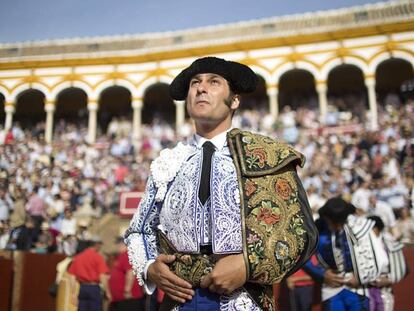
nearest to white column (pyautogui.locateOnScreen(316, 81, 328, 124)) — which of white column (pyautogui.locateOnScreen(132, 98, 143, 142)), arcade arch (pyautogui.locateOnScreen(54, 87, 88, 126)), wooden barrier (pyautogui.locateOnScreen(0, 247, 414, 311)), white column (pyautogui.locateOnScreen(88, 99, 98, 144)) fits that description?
white column (pyautogui.locateOnScreen(132, 98, 143, 142))

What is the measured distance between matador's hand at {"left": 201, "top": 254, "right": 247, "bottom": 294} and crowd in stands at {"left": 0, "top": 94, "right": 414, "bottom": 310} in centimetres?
435

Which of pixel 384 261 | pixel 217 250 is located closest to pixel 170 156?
pixel 217 250

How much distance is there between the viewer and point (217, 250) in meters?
1.45

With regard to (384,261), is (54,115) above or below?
above

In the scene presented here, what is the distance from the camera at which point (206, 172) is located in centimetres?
163

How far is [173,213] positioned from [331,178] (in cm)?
742

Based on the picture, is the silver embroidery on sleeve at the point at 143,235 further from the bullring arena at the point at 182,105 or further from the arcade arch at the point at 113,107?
the arcade arch at the point at 113,107

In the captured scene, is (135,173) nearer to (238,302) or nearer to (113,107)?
(113,107)

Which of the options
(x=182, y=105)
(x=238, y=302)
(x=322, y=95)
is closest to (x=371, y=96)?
(x=322, y=95)

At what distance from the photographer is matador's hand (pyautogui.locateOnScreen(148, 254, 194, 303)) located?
1451 mm

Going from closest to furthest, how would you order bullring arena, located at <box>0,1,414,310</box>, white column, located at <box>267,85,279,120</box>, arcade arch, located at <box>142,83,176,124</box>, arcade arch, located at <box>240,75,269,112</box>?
1. bullring arena, located at <box>0,1,414,310</box>
2. white column, located at <box>267,85,279,120</box>
3. arcade arch, located at <box>240,75,269,112</box>
4. arcade arch, located at <box>142,83,176,124</box>

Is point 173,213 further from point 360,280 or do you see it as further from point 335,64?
point 335,64

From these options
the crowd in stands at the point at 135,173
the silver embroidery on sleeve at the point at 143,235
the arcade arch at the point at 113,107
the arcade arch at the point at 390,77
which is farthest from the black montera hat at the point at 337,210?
the arcade arch at the point at 113,107

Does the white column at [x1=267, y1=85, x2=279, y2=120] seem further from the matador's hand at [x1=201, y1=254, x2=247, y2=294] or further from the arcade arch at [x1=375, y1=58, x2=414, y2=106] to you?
the matador's hand at [x1=201, y1=254, x2=247, y2=294]
